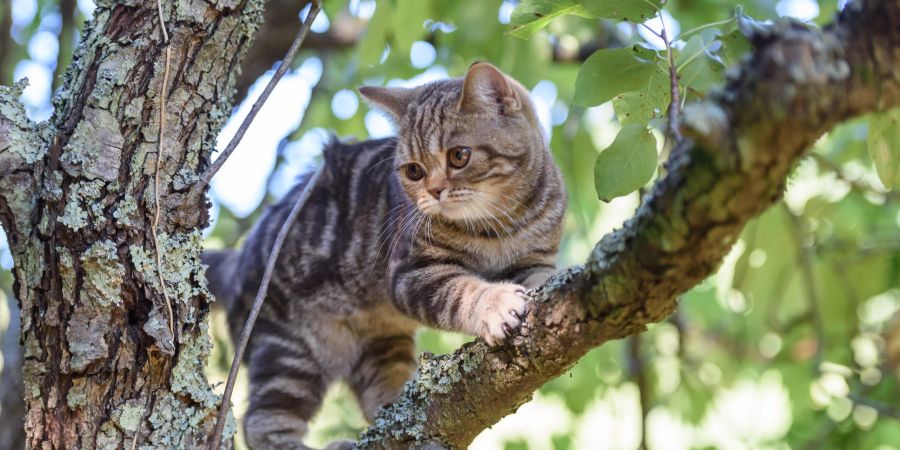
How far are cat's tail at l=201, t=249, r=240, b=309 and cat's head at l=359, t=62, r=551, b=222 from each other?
973mm

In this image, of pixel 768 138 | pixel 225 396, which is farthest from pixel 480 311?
pixel 768 138

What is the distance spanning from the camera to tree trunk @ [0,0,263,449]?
70.0 inches

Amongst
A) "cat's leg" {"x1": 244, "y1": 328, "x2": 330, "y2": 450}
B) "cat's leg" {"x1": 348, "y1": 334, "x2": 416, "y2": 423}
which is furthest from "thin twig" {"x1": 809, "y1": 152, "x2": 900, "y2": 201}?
"cat's leg" {"x1": 244, "y1": 328, "x2": 330, "y2": 450}

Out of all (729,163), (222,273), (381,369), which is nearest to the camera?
(729,163)

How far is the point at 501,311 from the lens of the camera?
77.9 inches

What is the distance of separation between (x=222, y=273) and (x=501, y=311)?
198 centimetres

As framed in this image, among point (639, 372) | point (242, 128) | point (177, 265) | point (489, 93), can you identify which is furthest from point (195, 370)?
point (639, 372)

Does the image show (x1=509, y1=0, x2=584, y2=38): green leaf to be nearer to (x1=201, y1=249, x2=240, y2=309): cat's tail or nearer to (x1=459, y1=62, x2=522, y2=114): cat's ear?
(x1=459, y1=62, x2=522, y2=114): cat's ear

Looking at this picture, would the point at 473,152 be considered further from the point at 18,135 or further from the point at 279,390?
the point at 18,135

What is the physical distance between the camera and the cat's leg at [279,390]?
316cm

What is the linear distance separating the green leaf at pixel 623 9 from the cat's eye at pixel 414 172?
1283 millimetres

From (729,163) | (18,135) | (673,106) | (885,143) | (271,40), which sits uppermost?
(271,40)

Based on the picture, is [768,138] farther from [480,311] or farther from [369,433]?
Result: [369,433]

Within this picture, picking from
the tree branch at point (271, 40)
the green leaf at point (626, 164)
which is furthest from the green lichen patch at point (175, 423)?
the tree branch at point (271, 40)
